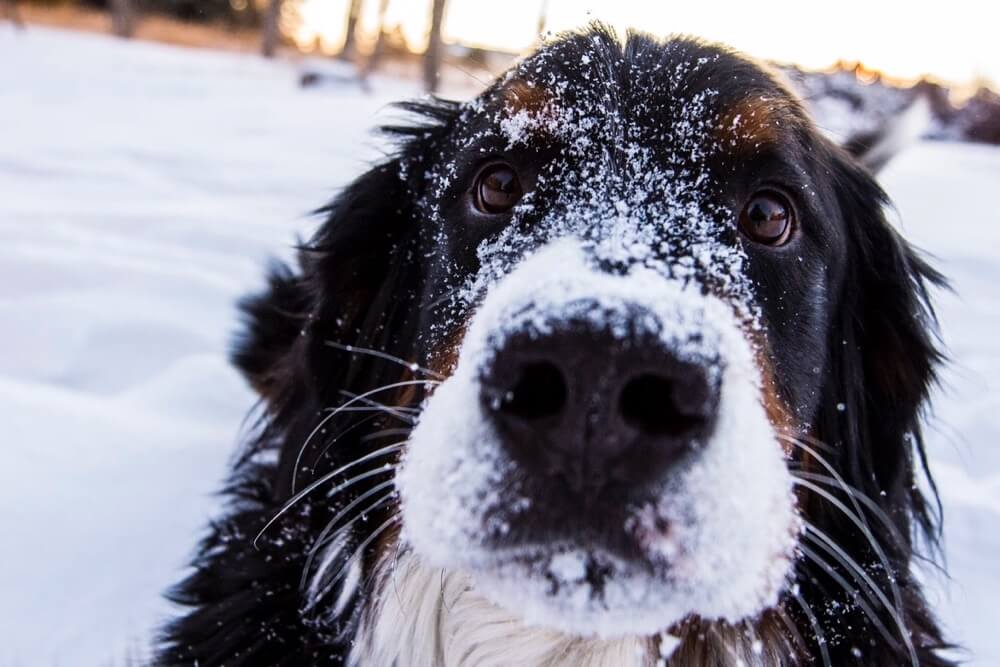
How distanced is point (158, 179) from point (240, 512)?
165 inches

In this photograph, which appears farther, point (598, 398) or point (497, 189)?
point (497, 189)

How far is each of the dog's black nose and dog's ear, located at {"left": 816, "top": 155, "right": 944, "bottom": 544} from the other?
3.71 feet

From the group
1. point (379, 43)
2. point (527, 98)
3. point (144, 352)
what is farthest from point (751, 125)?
point (379, 43)

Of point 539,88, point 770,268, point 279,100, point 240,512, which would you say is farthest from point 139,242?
point 279,100

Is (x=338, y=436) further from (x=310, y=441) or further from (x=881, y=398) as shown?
(x=881, y=398)

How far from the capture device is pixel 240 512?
245 cm

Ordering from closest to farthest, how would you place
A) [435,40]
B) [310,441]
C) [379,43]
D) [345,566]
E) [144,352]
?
[345,566]
[310,441]
[144,352]
[435,40]
[379,43]

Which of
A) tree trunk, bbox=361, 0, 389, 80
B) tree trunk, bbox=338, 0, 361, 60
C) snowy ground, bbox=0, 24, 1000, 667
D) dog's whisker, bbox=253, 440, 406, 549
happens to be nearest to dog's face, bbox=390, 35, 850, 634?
dog's whisker, bbox=253, 440, 406, 549

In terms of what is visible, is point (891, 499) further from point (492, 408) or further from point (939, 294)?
point (939, 294)

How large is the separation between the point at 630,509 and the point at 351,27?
69.9ft

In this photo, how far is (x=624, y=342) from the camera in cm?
110

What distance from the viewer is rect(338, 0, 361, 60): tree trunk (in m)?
20.4

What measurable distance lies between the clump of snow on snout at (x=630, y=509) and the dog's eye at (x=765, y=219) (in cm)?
47

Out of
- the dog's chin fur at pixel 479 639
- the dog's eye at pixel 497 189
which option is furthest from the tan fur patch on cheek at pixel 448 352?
the dog's chin fur at pixel 479 639
